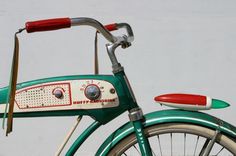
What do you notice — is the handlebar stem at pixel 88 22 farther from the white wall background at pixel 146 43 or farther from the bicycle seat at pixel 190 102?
the white wall background at pixel 146 43

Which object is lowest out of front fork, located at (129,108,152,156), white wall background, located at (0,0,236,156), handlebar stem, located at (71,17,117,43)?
front fork, located at (129,108,152,156)

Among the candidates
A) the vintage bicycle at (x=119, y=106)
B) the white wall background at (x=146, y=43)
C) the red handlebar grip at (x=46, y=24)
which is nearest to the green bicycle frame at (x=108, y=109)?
the vintage bicycle at (x=119, y=106)

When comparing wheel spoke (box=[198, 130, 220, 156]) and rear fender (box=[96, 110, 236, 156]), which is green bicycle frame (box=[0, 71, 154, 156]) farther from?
wheel spoke (box=[198, 130, 220, 156])

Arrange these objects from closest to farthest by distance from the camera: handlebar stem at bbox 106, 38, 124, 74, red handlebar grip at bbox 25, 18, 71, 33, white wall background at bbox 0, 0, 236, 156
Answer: red handlebar grip at bbox 25, 18, 71, 33 → handlebar stem at bbox 106, 38, 124, 74 → white wall background at bbox 0, 0, 236, 156

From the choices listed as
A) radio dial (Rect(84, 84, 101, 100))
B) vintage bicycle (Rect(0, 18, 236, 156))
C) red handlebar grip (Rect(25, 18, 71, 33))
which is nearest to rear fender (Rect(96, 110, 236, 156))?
vintage bicycle (Rect(0, 18, 236, 156))

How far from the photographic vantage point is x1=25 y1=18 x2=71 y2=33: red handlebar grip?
5.64ft

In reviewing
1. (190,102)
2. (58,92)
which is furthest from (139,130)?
(58,92)

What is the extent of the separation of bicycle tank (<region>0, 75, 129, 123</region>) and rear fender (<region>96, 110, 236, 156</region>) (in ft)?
0.29

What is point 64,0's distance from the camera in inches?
127

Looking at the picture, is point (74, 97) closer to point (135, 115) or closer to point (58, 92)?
point (58, 92)

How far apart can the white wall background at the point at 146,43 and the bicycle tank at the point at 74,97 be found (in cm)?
127

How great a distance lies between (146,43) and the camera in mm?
3285

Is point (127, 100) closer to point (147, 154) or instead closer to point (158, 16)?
point (147, 154)

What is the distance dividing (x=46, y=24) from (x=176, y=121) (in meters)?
0.67
